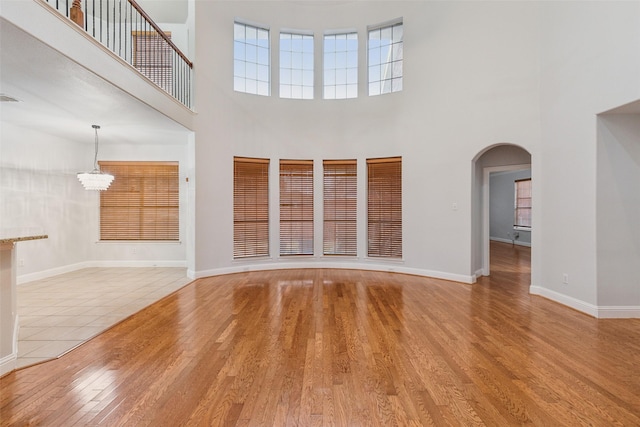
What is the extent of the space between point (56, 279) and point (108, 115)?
338 cm

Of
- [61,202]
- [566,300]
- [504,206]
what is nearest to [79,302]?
[61,202]

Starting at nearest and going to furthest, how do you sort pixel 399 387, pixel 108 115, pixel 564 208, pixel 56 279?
pixel 399 387
pixel 564 208
pixel 108 115
pixel 56 279

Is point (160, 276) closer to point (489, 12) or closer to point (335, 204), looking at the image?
point (335, 204)

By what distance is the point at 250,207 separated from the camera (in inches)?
261

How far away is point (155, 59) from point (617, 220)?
27.9ft

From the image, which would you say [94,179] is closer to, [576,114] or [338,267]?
[338,267]

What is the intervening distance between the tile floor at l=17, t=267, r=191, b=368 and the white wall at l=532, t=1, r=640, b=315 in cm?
583

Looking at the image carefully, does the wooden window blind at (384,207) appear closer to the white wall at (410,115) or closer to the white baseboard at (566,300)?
the white wall at (410,115)

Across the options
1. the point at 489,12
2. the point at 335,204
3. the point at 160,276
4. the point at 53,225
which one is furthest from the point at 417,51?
the point at 53,225

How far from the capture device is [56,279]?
5785 millimetres

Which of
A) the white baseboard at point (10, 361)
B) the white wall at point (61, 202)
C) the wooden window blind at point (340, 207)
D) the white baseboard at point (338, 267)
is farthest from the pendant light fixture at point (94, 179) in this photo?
the wooden window blind at point (340, 207)

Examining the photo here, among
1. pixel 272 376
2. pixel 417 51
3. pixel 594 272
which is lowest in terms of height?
pixel 272 376

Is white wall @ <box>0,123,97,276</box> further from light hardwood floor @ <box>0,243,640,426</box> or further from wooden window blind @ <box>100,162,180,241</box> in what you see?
light hardwood floor @ <box>0,243,640,426</box>

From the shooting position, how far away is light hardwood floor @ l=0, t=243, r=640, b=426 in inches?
79.7
